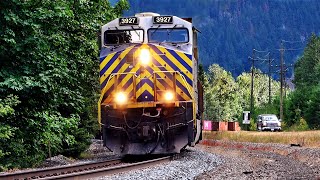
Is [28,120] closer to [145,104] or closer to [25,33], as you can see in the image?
[25,33]

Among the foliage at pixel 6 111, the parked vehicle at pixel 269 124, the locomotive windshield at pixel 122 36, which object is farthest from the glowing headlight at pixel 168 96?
the parked vehicle at pixel 269 124

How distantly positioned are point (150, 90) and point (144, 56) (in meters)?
0.97

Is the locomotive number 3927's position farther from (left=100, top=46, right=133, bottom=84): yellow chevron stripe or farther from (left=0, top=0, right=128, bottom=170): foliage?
(left=0, top=0, right=128, bottom=170): foliage

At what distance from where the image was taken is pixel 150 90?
14.2m

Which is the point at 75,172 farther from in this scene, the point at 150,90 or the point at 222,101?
the point at 222,101

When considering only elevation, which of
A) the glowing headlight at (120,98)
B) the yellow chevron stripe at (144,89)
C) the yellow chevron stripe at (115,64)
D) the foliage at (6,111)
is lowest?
the foliage at (6,111)

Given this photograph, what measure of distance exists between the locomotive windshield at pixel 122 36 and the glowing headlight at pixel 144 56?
540 millimetres

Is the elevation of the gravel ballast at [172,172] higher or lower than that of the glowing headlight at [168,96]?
lower

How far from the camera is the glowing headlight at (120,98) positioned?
1408 centimetres

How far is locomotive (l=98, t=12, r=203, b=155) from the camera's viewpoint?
14141 millimetres

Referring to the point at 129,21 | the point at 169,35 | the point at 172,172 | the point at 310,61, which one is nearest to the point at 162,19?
the point at 169,35

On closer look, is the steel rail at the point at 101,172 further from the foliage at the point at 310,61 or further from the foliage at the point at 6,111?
the foliage at the point at 310,61

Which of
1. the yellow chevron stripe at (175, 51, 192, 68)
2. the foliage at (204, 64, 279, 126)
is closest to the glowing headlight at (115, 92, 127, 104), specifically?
the yellow chevron stripe at (175, 51, 192, 68)

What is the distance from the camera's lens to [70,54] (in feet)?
60.0
